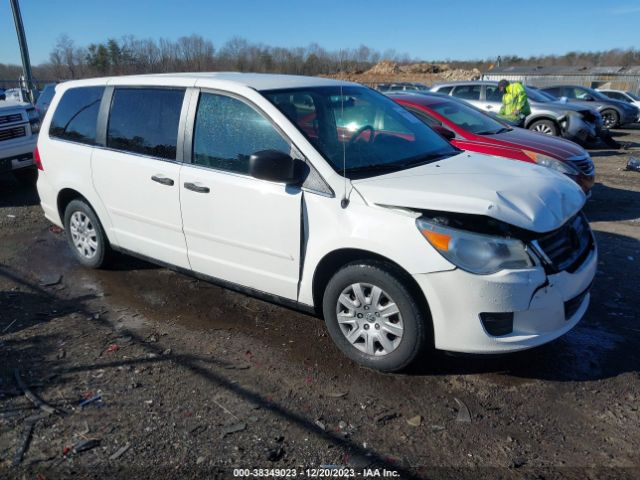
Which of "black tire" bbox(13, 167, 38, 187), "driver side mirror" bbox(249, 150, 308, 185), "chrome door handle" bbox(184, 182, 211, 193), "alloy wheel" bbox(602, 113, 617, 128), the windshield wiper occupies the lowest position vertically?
"alloy wheel" bbox(602, 113, 617, 128)

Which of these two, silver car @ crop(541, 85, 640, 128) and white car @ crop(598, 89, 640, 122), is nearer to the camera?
silver car @ crop(541, 85, 640, 128)

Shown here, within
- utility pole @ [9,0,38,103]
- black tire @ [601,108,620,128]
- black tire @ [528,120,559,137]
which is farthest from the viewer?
black tire @ [601,108,620,128]

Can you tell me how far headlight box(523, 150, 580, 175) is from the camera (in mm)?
6609

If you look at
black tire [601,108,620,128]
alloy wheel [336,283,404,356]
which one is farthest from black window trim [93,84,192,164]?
black tire [601,108,620,128]

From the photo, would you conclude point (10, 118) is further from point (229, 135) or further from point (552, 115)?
point (552, 115)

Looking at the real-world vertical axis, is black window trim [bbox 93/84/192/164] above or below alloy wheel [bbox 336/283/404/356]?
above

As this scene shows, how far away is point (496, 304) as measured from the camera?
2.99 metres

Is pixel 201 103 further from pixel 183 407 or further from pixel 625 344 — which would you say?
pixel 625 344

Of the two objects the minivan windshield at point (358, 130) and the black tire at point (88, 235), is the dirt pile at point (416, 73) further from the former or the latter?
the minivan windshield at point (358, 130)

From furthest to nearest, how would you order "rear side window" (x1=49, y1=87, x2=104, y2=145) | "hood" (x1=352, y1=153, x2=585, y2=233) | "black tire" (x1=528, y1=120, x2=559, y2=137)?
"black tire" (x1=528, y1=120, x2=559, y2=137) < "rear side window" (x1=49, y1=87, x2=104, y2=145) < "hood" (x1=352, y1=153, x2=585, y2=233)

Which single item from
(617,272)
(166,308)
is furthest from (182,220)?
(617,272)

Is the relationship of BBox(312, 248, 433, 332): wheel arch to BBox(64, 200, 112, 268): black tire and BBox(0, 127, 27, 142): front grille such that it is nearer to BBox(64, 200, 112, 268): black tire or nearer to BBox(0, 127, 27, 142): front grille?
BBox(64, 200, 112, 268): black tire

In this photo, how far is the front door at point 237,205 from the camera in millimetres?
3623

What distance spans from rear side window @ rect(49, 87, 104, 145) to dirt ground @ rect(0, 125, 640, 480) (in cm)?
149
